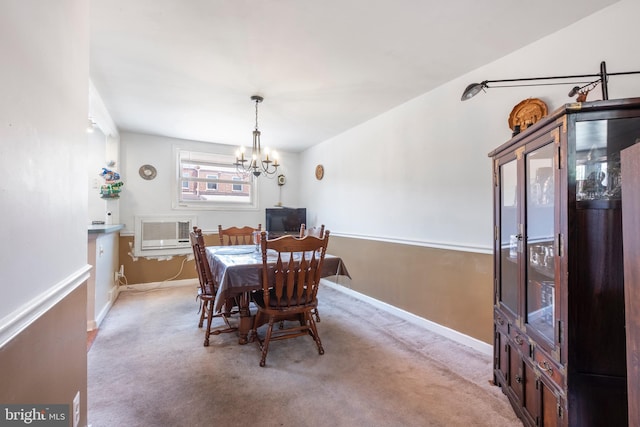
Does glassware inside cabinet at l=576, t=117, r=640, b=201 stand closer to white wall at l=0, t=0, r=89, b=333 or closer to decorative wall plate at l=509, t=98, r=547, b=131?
decorative wall plate at l=509, t=98, r=547, b=131

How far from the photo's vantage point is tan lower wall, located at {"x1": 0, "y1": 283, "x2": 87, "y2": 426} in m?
0.75

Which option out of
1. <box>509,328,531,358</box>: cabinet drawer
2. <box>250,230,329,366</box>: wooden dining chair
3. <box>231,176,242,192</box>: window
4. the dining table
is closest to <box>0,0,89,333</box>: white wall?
the dining table

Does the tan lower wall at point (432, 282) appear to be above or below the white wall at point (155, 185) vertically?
below

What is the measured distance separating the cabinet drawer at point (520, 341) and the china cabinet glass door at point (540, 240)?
0.28 ft

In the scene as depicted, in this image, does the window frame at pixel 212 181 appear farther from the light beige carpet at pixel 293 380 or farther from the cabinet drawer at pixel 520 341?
the cabinet drawer at pixel 520 341

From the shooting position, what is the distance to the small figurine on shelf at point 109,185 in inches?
143

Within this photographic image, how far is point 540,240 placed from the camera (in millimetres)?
1392

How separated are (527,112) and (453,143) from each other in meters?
0.64

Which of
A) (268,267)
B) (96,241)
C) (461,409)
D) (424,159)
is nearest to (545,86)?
(424,159)

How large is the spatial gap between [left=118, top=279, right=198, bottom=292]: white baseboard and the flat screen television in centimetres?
152

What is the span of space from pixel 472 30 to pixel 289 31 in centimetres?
124

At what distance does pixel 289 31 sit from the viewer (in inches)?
75.9

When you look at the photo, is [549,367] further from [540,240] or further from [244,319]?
[244,319]

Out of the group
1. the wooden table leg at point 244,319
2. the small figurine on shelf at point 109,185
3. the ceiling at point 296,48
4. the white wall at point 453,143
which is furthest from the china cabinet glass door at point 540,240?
the small figurine on shelf at point 109,185
